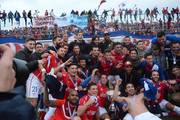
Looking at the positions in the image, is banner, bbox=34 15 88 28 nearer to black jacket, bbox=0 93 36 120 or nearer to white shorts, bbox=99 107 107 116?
white shorts, bbox=99 107 107 116

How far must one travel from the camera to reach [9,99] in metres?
1.16

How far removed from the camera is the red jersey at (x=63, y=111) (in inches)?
307

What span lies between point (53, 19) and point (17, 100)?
20.3m

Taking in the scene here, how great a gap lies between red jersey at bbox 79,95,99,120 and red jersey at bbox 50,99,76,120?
0.77 ft

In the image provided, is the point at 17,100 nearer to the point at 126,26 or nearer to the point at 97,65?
the point at 97,65

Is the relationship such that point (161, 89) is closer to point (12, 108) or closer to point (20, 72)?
point (20, 72)

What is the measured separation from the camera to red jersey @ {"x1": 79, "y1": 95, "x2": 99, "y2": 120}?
26.2 ft

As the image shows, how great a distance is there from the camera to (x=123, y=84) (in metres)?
9.41

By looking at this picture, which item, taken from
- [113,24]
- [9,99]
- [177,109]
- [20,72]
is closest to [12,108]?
[9,99]

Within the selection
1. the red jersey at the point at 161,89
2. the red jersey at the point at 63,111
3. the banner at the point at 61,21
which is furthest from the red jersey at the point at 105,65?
the banner at the point at 61,21

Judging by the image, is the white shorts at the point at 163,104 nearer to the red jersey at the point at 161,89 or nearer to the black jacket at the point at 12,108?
the red jersey at the point at 161,89

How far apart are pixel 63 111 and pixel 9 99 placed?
21.9 ft

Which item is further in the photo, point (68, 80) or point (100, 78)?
point (100, 78)

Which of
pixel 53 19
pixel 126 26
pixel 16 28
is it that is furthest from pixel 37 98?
pixel 126 26
